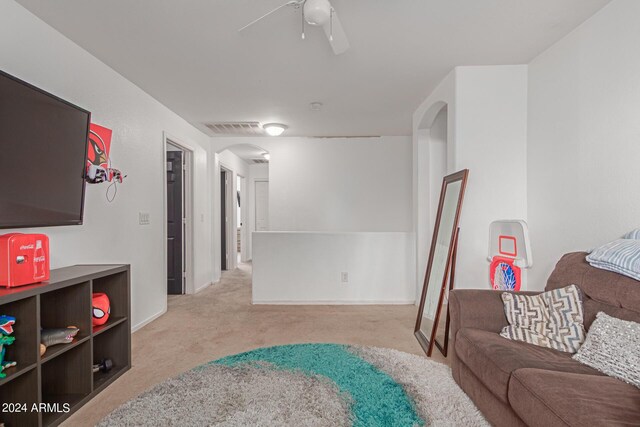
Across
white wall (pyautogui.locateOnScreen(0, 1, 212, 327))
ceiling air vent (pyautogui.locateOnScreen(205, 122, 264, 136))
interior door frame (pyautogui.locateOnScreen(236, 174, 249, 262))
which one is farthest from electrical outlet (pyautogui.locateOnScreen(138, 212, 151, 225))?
interior door frame (pyautogui.locateOnScreen(236, 174, 249, 262))

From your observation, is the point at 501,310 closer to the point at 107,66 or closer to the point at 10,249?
the point at 10,249

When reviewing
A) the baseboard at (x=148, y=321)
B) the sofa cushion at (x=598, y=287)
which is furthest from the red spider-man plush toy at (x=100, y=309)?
the sofa cushion at (x=598, y=287)

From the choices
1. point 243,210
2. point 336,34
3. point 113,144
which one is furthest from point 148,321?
point 243,210

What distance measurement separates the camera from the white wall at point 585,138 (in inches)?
77.2

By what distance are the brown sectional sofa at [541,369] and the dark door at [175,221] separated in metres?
3.88

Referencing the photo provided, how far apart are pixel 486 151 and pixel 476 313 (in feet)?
5.06

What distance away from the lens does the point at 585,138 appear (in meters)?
2.26

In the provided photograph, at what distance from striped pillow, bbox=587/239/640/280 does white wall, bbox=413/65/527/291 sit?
108 centimetres

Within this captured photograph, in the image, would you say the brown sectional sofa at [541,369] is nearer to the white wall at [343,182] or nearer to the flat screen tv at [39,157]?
the flat screen tv at [39,157]

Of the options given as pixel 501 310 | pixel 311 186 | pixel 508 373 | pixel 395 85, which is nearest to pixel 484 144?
pixel 395 85

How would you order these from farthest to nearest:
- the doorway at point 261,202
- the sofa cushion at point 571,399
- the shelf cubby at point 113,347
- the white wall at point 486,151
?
the doorway at point 261,202
the white wall at point 486,151
the shelf cubby at point 113,347
the sofa cushion at point 571,399

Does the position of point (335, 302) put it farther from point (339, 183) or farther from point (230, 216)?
point (230, 216)

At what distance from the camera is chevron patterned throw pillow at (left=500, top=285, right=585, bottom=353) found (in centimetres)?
176

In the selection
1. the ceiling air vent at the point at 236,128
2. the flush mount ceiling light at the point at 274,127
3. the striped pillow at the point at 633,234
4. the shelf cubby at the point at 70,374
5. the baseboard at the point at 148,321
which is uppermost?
the ceiling air vent at the point at 236,128
